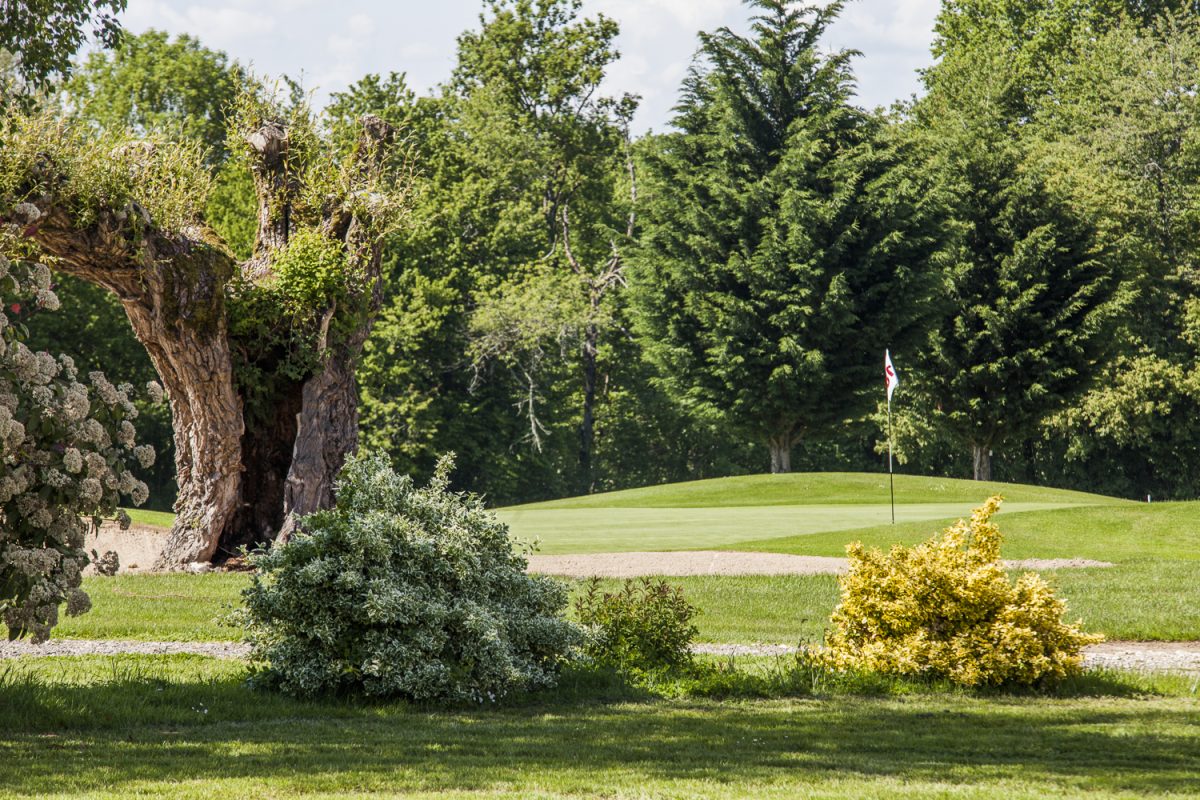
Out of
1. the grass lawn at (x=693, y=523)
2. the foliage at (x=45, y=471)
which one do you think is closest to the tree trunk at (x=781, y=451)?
the grass lawn at (x=693, y=523)

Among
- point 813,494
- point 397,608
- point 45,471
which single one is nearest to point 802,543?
point 813,494

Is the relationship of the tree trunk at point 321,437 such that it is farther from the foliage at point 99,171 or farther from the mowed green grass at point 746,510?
the mowed green grass at point 746,510

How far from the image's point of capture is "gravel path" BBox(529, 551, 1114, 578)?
1683cm

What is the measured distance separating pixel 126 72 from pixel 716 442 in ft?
88.5

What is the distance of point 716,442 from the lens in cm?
5297

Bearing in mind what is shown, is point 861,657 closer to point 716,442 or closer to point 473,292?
point 473,292

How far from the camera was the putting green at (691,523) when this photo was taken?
2061 cm

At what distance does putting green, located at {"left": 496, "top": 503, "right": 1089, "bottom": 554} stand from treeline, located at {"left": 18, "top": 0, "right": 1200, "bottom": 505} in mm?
9526

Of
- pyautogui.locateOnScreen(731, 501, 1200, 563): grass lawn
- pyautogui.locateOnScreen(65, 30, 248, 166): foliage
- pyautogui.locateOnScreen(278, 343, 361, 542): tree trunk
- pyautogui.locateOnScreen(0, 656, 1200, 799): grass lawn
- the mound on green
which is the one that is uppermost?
pyautogui.locateOnScreen(65, 30, 248, 166): foliage

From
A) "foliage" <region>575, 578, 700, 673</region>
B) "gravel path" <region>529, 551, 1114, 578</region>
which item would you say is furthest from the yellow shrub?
"gravel path" <region>529, 551, 1114, 578</region>

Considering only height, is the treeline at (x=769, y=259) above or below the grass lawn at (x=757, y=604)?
above

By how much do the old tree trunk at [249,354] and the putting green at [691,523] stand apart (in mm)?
3759

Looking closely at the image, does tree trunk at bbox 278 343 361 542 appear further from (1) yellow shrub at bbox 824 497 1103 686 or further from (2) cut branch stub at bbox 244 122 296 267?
(1) yellow shrub at bbox 824 497 1103 686

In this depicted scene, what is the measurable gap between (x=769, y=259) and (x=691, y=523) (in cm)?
1376
